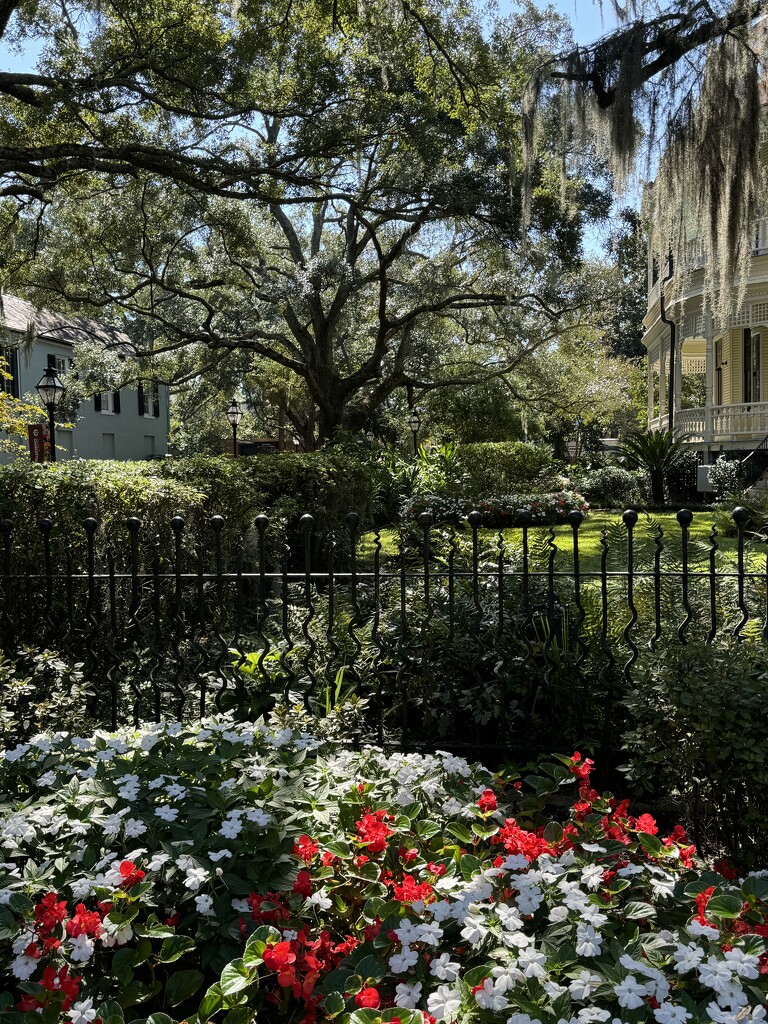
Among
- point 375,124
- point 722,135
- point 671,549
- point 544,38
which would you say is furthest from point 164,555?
point 544,38

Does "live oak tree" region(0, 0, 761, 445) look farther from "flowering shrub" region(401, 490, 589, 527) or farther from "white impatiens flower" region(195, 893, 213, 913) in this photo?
"white impatiens flower" region(195, 893, 213, 913)

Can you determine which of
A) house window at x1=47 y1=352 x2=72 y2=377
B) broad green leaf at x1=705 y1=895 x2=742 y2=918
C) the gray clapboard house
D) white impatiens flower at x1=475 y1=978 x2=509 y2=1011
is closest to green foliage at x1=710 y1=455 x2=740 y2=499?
the gray clapboard house

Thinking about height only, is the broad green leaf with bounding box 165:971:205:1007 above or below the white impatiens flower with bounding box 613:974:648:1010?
below

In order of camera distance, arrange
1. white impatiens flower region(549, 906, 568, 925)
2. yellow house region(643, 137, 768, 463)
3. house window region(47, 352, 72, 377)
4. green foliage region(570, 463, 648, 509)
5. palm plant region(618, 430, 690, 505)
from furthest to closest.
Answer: house window region(47, 352, 72, 377) → green foliage region(570, 463, 648, 509) → palm plant region(618, 430, 690, 505) → yellow house region(643, 137, 768, 463) → white impatiens flower region(549, 906, 568, 925)

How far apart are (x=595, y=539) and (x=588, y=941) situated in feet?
35.0

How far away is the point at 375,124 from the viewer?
1090cm

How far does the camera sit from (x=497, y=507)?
1445 centimetres

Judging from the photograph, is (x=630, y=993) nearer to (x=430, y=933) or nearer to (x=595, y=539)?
(x=430, y=933)

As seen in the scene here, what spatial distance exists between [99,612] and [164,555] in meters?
0.82

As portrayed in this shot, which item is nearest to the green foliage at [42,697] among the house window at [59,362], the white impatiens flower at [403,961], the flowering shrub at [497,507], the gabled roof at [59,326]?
the white impatiens flower at [403,961]

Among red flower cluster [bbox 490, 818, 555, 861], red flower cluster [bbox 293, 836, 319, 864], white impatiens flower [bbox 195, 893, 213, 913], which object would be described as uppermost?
red flower cluster [bbox 293, 836, 319, 864]

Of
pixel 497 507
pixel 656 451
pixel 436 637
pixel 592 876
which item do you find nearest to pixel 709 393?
pixel 656 451

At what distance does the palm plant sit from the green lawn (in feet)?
6.19

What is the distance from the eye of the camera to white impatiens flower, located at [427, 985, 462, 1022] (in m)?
1.54
